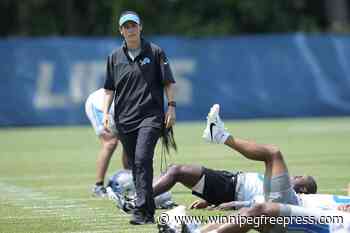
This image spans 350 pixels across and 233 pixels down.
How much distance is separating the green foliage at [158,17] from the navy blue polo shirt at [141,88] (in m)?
23.8

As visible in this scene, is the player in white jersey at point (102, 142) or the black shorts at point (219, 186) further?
the player in white jersey at point (102, 142)

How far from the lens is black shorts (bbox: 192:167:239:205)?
34.4 ft

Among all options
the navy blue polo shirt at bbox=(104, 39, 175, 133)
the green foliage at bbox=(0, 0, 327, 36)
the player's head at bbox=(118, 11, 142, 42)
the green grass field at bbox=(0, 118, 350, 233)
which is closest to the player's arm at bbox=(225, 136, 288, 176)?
the green grass field at bbox=(0, 118, 350, 233)

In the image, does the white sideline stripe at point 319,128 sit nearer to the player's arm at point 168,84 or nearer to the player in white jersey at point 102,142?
the player in white jersey at point 102,142

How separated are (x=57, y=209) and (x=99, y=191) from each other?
1.45 m

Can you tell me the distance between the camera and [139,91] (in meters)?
11.0

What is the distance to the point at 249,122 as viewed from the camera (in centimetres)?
2850

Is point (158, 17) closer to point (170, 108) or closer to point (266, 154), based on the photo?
point (170, 108)

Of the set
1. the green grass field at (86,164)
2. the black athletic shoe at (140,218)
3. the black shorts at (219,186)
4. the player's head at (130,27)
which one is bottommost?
the green grass field at (86,164)

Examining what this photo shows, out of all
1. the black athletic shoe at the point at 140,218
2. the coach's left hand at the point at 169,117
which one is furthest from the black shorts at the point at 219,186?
the coach's left hand at the point at 169,117

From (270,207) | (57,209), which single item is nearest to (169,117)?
(57,209)

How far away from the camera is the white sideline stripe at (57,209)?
1080cm

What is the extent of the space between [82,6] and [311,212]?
3088cm

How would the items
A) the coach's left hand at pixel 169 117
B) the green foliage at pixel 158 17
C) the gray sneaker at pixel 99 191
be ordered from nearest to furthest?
the coach's left hand at pixel 169 117
the gray sneaker at pixel 99 191
the green foliage at pixel 158 17
